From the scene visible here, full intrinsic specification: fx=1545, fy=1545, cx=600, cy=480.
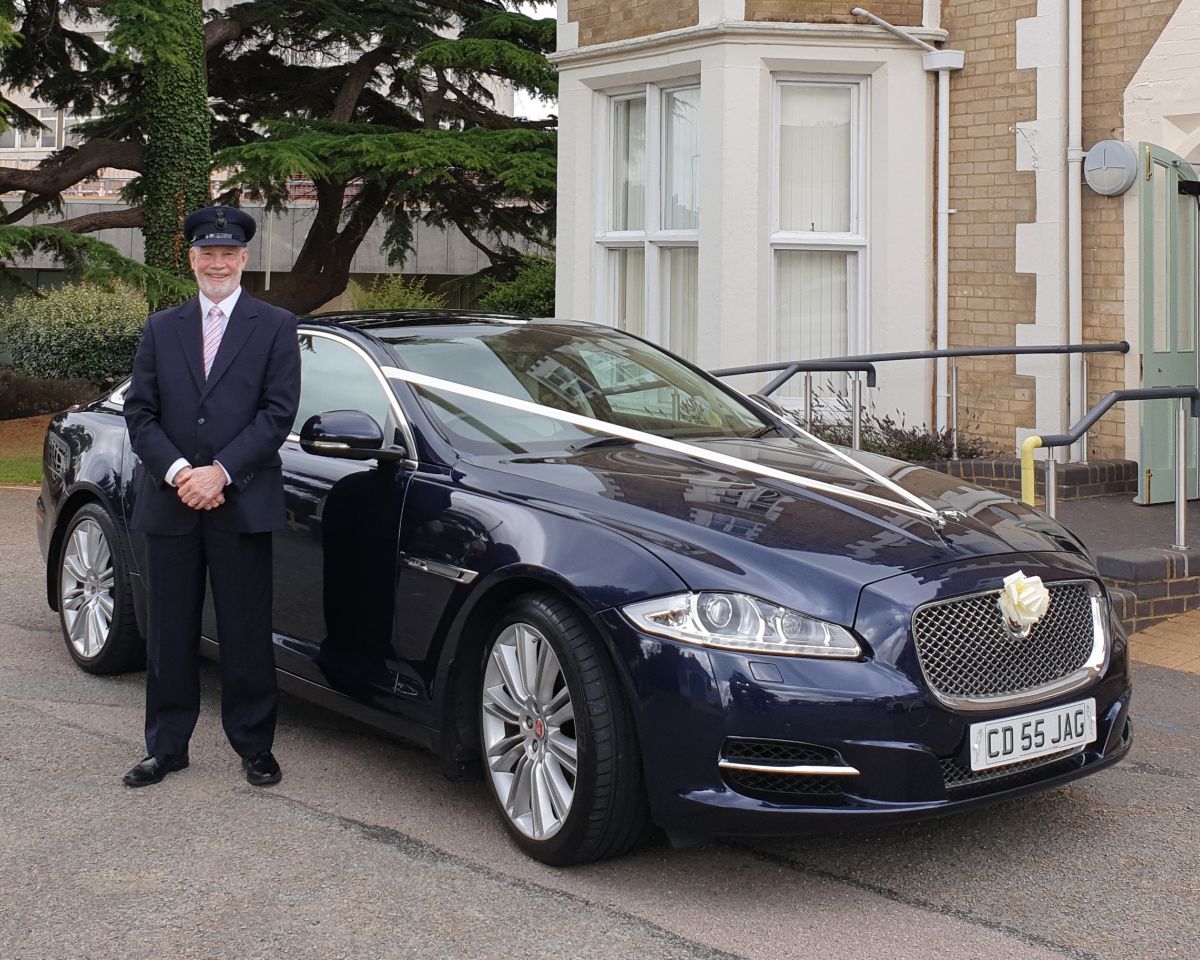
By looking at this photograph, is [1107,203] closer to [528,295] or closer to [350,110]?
[528,295]

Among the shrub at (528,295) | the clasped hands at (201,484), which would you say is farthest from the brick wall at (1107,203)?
the shrub at (528,295)

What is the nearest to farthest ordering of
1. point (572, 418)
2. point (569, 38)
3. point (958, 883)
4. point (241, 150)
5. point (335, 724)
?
point (958, 883), point (572, 418), point (335, 724), point (569, 38), point (241, 150)

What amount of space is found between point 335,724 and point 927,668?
2.68 meters

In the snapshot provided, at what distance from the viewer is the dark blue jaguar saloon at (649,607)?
13.1ft

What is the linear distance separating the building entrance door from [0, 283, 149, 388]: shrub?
15.5 metres

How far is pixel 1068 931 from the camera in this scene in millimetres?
3936

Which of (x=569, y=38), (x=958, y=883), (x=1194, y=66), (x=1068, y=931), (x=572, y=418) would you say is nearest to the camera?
(x=1068, y=931)

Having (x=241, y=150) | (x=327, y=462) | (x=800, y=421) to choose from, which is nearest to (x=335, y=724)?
(x=327, y=462)

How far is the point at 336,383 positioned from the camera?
5625 mm

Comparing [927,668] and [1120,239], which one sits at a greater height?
[1120,239]

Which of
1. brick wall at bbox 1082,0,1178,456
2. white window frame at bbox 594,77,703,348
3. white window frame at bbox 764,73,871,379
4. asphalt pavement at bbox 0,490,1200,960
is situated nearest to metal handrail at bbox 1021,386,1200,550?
asphalt pavement at bbox 0,490,1200,960

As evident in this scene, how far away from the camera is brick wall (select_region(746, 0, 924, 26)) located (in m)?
12.0

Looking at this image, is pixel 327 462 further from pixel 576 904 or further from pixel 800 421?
pixel 800 421

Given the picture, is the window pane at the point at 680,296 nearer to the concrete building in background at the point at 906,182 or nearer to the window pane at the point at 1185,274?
the concrete building in background at the point at 906,182
